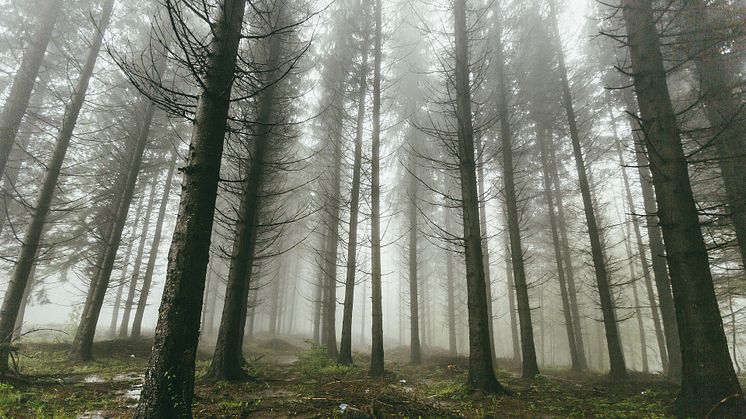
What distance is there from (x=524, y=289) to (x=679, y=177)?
4911mm

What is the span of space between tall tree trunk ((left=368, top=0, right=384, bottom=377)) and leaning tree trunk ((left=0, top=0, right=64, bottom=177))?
8273 mm

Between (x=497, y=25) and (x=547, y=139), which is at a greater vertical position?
(x=497, y=25)

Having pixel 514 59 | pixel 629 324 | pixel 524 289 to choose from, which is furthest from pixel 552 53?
pixel 629 324

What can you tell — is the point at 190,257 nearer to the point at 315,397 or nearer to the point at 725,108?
the point at 315,397

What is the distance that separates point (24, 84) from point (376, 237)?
368 inches

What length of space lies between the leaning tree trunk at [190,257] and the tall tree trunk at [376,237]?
597cm

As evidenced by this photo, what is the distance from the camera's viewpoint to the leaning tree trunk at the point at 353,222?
363 inches

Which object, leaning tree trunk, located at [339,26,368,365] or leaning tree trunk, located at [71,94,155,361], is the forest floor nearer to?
leaning tree trunk, located at [71,94,155,361]

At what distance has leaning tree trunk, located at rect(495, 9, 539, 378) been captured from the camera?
8.04 m

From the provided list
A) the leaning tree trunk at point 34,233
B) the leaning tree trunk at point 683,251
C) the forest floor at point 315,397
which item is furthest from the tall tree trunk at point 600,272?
the leaning tree trunk at point 34,233

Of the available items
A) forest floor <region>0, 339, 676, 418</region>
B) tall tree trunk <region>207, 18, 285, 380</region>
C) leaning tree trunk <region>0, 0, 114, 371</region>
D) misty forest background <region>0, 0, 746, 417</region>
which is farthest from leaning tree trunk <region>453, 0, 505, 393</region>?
leaning tree trunk <region>0, 0, 114, 371</region>

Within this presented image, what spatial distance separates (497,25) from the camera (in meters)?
10.1

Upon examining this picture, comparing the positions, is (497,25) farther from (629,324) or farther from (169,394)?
(629,324)

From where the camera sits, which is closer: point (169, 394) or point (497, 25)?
point (169, 394)
